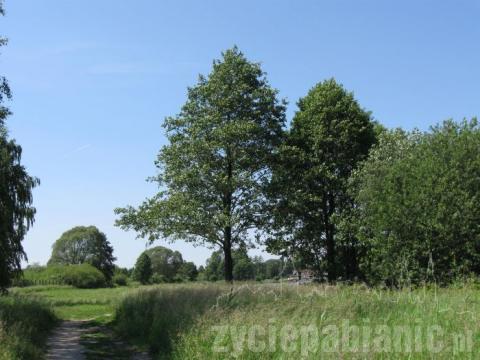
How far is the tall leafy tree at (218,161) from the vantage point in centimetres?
3138

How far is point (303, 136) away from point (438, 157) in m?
10.6

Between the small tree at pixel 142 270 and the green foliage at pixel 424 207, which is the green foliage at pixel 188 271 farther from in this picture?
the green foliage at pixel 424 207

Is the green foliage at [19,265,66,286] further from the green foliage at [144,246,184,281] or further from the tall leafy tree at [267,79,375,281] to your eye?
the tall leafy tree at [267,79,375,281]

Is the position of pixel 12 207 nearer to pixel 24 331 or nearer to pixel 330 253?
pixel 24 331

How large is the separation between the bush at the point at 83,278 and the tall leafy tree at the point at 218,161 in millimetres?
49097

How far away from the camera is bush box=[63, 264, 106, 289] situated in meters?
77.8

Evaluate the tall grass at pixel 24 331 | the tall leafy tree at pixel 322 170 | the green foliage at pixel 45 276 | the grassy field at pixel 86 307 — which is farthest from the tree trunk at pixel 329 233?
the green foliage at pixel 45 276

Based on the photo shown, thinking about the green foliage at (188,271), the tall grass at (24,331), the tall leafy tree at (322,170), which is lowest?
the green foliage at (188,271)

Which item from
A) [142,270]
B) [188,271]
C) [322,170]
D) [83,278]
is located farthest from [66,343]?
[188,271]

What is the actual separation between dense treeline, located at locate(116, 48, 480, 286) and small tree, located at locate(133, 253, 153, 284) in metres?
69.6

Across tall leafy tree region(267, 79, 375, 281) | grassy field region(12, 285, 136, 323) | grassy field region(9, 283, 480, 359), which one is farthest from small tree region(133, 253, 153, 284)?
grassy field region(9, 283, 480, 359)

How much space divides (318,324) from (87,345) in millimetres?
10879

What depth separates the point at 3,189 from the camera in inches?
968

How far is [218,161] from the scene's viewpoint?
106ft
